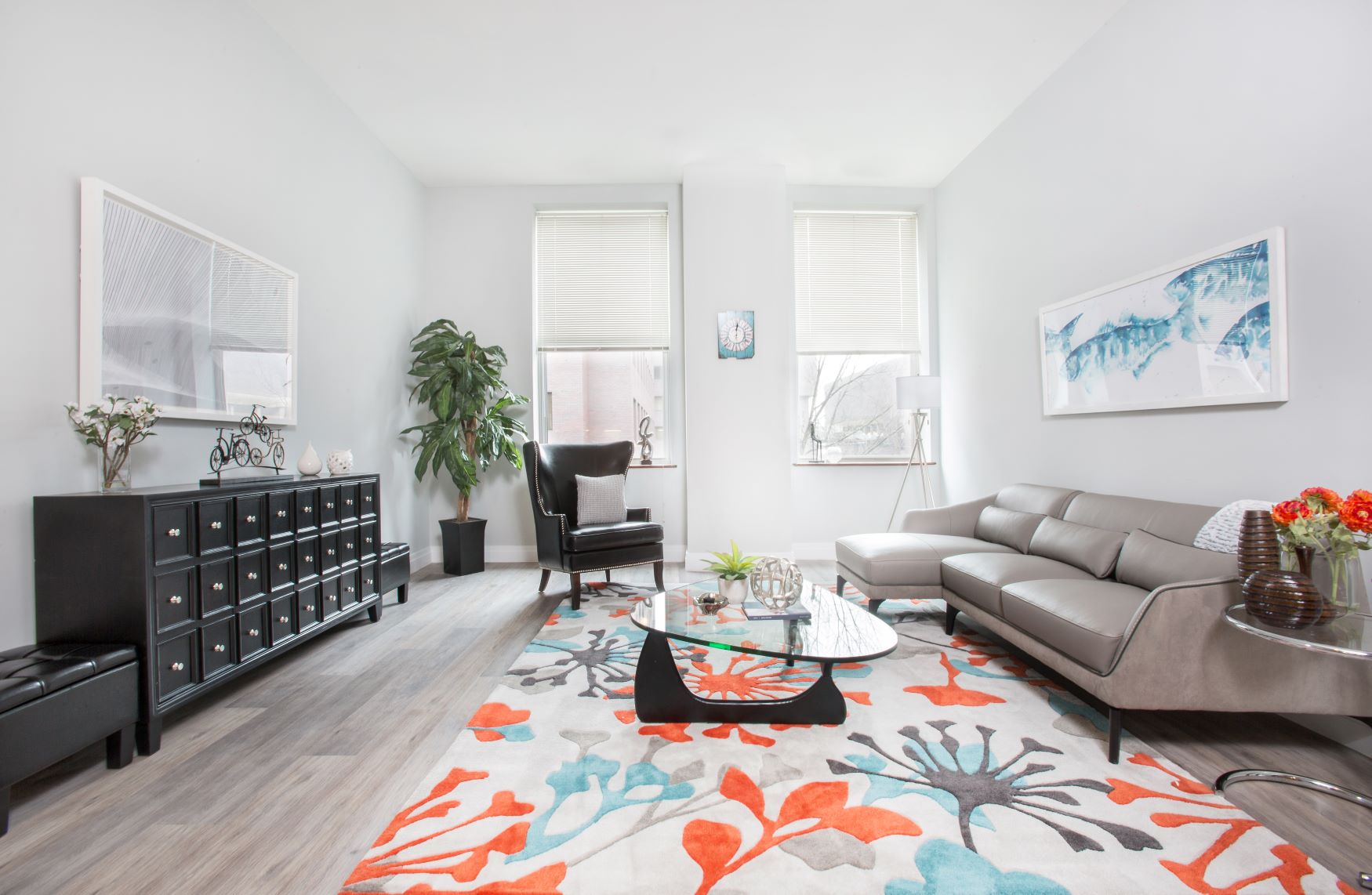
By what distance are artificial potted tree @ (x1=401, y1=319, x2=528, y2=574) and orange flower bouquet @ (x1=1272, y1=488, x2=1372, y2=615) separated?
450 cm

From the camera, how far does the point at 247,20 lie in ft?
10.1

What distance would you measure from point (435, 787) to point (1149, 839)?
1.93 m

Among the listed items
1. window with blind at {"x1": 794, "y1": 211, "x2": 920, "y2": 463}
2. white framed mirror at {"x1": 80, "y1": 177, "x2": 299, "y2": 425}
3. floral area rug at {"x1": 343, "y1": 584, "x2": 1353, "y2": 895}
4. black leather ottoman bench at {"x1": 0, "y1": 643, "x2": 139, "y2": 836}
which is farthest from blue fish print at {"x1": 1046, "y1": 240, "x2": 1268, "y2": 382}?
white framed mirror at {"x1": 80, "y1": 177, "x2": 299, "y2": 425}

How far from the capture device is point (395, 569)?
3.83m

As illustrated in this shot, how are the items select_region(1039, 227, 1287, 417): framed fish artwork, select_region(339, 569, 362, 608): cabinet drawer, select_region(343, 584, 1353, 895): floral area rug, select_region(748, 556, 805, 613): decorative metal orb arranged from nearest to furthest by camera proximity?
1. select_region(343, 584, 1353, 895): floral area rug
2. select_region(1039, 227, 1287, 417): framed fish artwork
3. select_region(748, 556, 805, 613): decorative metal orb
4. select_region(339, 569, 362, 608): cabinet drawer

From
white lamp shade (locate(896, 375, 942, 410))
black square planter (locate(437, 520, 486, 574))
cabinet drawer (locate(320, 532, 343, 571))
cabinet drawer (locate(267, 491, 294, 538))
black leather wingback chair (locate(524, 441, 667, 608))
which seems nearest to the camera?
cabinet drawer (locate(267, 491, 294, 538))

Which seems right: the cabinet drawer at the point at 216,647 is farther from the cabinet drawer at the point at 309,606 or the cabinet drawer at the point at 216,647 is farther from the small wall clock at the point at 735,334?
the small wall clock at the point at 735,334

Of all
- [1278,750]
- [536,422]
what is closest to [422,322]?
[536,422]

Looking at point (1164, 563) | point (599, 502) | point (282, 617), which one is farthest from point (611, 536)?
point (1164, 563)

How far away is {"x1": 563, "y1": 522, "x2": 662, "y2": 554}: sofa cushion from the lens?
12.5ft

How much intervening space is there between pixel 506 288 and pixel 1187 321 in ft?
15.5

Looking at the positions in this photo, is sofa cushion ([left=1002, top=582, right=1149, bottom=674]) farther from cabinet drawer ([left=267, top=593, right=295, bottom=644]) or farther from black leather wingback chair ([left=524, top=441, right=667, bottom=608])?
cabinet drawer ([left=267, top=593, right=295, bottom=644])

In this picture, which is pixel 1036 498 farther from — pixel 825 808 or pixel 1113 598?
pixel 825 808

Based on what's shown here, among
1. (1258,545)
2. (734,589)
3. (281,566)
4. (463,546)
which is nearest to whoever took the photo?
(1258,545)
